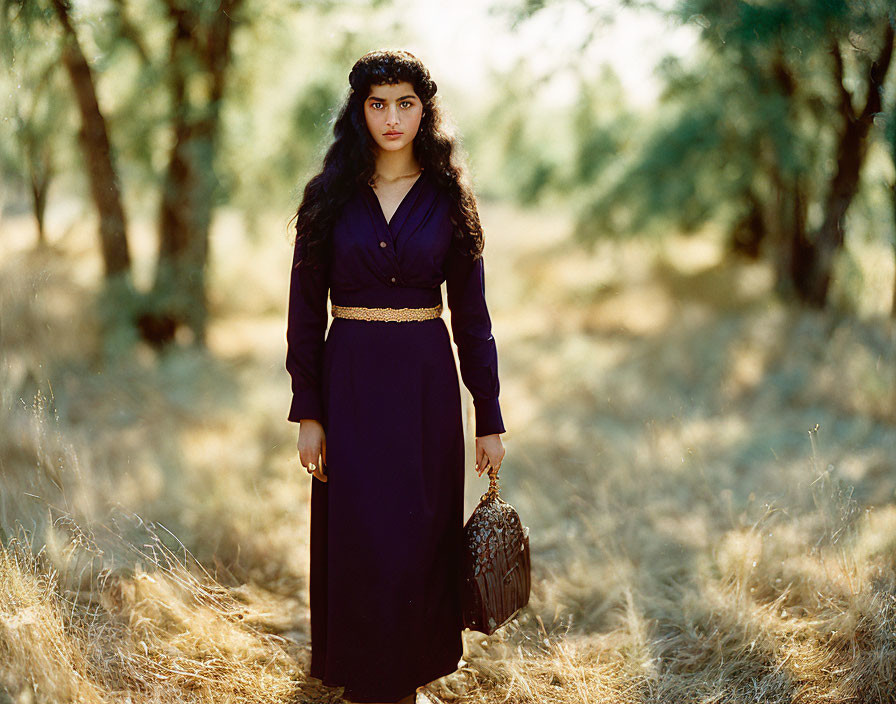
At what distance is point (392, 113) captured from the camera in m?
2.19

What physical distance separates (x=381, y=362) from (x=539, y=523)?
2.05m

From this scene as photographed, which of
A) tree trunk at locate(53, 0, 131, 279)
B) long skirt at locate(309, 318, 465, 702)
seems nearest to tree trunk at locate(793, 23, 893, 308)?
long skirt at locate(309, 318, 465, 702)

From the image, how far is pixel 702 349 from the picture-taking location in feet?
24.3

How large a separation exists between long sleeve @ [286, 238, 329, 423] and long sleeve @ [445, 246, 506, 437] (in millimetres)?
398

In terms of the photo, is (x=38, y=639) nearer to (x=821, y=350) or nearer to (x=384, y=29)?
(x=384, y=29)

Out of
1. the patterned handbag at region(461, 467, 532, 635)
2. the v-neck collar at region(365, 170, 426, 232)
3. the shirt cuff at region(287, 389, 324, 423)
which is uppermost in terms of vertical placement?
the v-neck collar at region(365, 170, 426, 232)

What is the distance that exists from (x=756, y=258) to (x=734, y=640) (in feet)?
27.5

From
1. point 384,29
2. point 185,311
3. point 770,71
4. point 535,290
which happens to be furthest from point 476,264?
point 535,290

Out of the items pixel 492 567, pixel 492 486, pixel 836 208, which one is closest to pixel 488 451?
pixel 492 486

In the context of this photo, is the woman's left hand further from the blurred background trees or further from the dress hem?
the blurred background trees

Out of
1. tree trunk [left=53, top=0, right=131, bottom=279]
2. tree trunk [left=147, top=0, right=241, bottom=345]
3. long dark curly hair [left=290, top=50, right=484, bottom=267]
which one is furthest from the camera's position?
tree trunk [left=147, top=0, right=241, bottom=345]

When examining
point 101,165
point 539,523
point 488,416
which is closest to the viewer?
point 488,416

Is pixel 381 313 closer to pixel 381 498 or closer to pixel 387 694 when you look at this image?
pixel 381 498

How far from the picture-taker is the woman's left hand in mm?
2445
